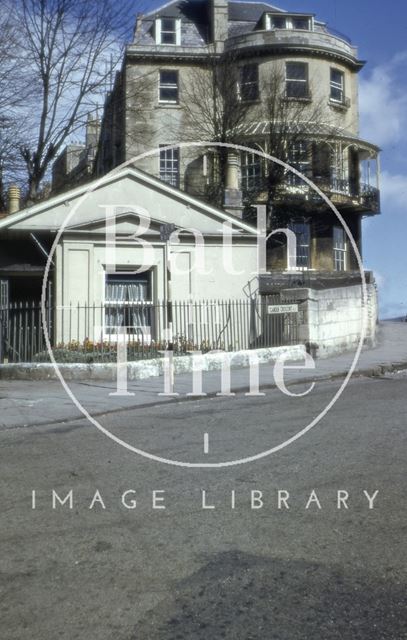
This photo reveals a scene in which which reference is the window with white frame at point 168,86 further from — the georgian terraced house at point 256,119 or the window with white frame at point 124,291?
the window with white frame at point 124,291

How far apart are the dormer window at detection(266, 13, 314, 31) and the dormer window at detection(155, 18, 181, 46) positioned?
445 centimetres

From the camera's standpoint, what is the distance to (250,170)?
108 feet

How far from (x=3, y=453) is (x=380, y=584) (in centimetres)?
503

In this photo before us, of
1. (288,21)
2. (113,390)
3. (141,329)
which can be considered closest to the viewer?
(113,390)

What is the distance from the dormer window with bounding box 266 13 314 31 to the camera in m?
36.2

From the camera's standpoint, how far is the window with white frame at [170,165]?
35906 mm

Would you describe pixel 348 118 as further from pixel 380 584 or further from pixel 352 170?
pixel 380 584

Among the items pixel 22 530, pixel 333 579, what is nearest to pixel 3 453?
pixel 22 530

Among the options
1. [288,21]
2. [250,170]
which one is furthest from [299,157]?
[288,21]

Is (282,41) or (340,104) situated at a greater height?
(282,41)

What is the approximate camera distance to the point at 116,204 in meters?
21.3

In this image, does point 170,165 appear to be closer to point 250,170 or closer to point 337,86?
point 250,170

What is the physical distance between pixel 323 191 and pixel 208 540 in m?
30.3

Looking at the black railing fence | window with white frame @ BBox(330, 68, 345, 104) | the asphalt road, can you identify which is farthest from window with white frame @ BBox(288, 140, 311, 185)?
the asphalt road
